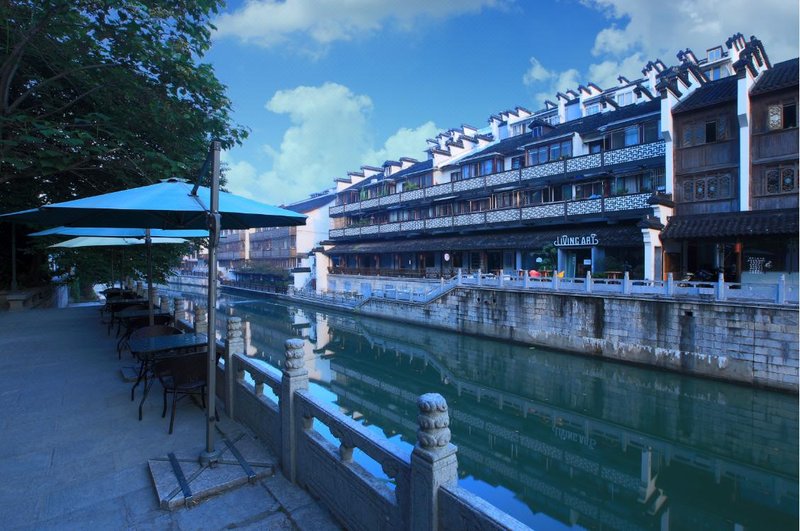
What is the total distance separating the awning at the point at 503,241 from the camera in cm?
1947

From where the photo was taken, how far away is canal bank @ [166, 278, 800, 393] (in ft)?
39.8

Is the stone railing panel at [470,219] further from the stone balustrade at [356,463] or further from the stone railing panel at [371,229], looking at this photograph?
the stone balustrade at [356,463]

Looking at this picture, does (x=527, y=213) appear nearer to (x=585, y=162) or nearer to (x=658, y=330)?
(x=585, y=162)

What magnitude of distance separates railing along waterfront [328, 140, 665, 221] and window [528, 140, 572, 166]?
823 millimetres

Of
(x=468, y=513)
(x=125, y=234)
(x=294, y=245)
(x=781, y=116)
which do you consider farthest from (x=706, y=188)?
(x=294, y=245)

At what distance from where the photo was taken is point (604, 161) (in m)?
20.8

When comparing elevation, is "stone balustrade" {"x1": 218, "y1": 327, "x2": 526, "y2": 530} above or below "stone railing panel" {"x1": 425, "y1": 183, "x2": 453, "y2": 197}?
below

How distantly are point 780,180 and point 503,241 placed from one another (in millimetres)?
12236

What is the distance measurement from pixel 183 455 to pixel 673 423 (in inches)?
449

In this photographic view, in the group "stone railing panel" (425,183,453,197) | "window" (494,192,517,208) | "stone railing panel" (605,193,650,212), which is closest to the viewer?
"stone railing panel" (605,193,650,212)

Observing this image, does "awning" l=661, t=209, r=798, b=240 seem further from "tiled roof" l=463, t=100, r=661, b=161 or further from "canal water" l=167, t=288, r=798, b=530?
"tiled roof" l=463, t=100, r=661, b=161

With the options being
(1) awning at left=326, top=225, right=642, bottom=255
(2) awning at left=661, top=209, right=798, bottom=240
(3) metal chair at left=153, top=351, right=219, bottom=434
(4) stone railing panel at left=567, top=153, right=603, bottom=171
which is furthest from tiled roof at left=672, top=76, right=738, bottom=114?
(3) metal chair at left=153, top=351, right=219, bottom=434

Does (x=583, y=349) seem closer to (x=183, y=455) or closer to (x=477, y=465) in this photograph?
(x=477, y=465)

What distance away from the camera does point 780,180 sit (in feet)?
51.3
